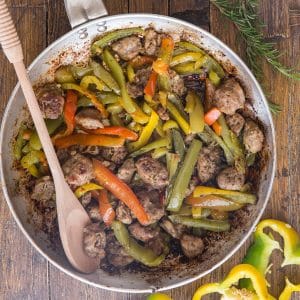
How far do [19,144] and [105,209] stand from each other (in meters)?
0.36

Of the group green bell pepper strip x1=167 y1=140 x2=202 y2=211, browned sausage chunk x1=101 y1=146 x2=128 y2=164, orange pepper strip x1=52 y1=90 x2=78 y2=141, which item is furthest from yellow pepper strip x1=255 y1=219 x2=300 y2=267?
orange pepper strip x1=52 y1=90 x2=78 y2=141

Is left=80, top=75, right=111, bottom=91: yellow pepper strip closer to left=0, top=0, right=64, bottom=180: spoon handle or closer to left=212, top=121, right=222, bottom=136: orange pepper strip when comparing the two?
left=0, top=0, right=64, bottom=180: spoon handle

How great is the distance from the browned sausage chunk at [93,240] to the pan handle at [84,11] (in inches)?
26.7

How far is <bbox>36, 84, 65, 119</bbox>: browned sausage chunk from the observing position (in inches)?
78.4

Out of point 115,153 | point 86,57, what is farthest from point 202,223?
point 86,57

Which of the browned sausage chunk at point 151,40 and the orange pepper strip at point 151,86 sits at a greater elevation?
the browned sausage chunk at point 151,40

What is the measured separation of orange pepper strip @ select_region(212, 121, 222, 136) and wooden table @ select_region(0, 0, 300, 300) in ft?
0.96

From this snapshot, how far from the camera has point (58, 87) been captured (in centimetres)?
205

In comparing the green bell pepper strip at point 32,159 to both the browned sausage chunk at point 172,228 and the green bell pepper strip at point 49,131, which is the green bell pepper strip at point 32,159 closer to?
the green bell pepper strip at point 49,131

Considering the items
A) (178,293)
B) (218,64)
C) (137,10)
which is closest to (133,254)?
(178,293)

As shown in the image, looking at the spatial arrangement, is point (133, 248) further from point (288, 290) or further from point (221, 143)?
point (288, 290)

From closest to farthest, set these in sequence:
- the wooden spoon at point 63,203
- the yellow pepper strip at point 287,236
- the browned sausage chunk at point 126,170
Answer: the wooden spoon at point 63,203, the browned sausage chunk at point 126,170, the yellow pepper strip at point 287,236

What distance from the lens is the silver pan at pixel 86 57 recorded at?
76.4 inches

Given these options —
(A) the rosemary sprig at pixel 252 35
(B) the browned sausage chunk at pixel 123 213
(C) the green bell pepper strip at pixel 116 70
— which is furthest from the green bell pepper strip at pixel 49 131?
(A) the rosemary sprig at pixel 252 35
